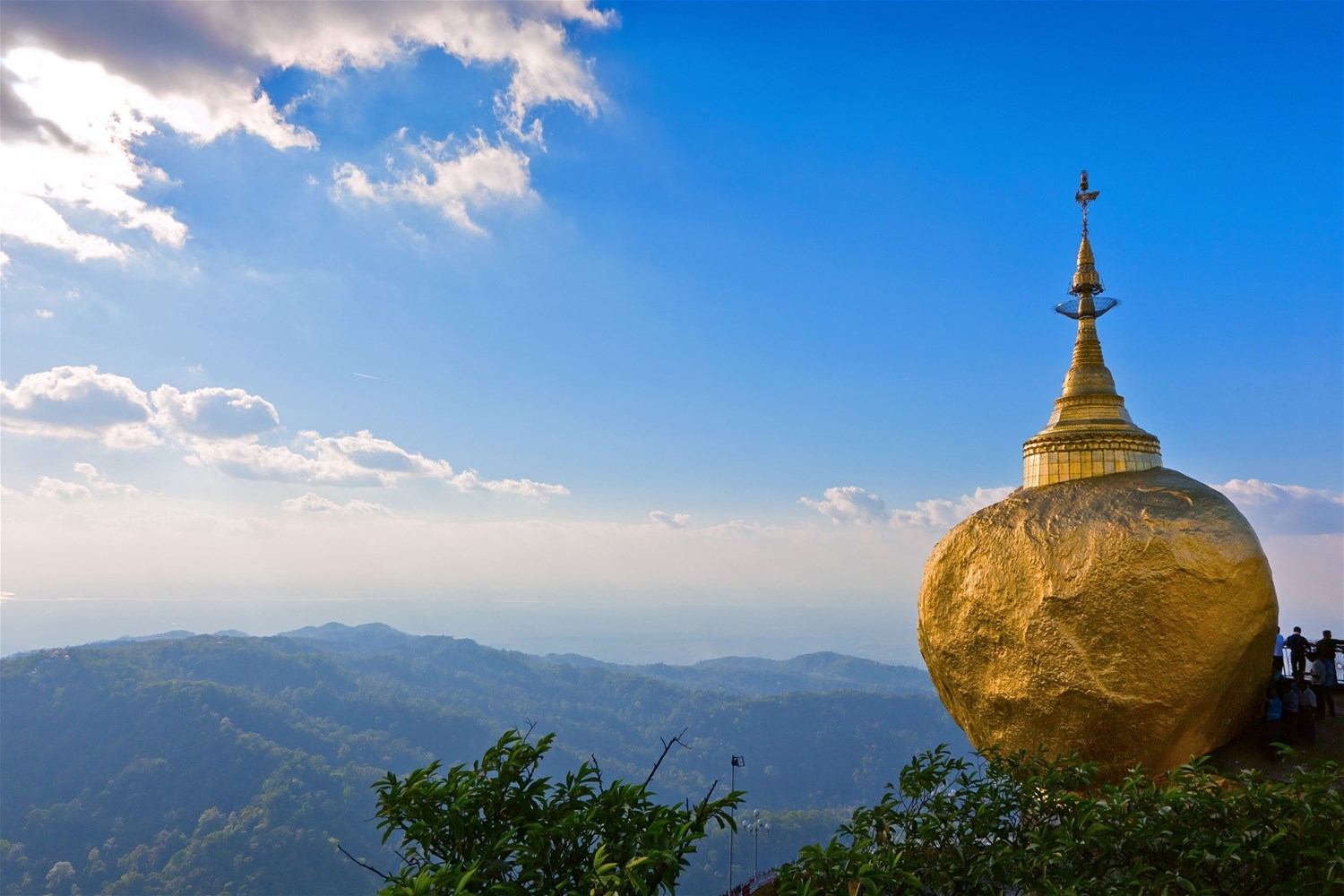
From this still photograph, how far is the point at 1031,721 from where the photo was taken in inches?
555

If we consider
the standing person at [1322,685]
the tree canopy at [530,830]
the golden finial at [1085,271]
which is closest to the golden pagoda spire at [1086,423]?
the golden finial at [1085,271]

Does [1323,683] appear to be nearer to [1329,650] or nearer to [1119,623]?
[1329,650]

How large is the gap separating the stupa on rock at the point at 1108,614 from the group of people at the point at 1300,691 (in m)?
0.51

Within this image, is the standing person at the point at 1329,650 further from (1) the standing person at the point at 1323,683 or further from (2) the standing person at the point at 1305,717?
(2) the standing person at the point at 1305,717

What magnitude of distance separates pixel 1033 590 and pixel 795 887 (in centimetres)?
802

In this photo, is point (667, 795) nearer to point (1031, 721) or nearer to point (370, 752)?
point (370, 752)

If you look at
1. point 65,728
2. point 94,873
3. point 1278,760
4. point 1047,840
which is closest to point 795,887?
point 1047,840

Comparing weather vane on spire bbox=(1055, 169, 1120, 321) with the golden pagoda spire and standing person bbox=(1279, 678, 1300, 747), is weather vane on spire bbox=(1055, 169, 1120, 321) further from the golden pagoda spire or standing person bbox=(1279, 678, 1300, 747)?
standing person bbox=(1279, 678, 1300, 747)

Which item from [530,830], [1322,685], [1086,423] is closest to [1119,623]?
[1086,423]

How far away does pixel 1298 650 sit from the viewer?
17938mm

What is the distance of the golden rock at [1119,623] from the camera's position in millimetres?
13172

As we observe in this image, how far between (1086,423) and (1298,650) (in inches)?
315

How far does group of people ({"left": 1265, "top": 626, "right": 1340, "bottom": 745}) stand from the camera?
48.6ft

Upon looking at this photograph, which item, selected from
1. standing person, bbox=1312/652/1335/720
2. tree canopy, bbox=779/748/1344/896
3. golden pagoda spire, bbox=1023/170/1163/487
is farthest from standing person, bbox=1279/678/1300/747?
tree canopy, bbox=779/748/1344/896
